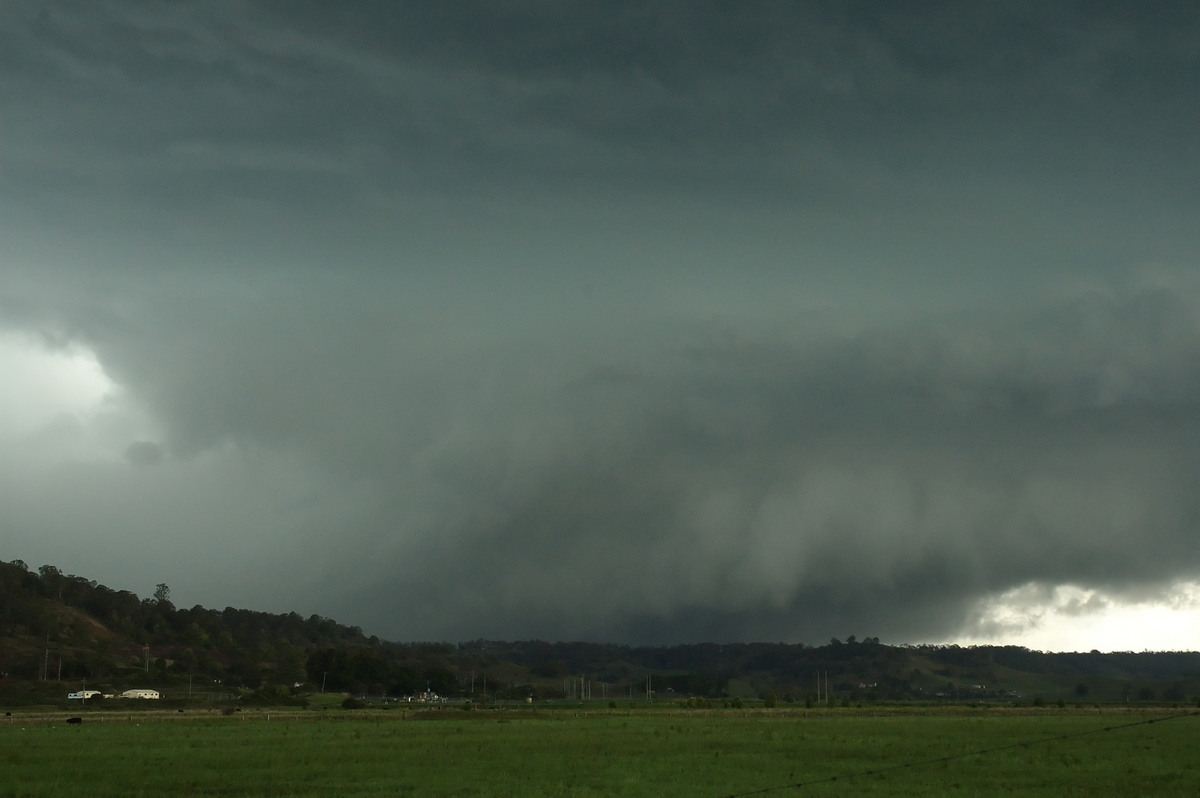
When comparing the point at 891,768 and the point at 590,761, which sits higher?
the point at 891,768

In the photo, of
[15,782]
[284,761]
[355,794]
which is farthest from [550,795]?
[15,782]

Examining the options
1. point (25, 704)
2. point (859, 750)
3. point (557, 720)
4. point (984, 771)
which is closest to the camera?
point (984, 771)

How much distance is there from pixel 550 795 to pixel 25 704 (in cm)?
17458

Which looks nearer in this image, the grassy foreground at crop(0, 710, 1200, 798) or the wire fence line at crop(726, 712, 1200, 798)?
the wire fence line at crop(726, 712, 1200, 798)

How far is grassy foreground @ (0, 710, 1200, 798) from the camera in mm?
57062

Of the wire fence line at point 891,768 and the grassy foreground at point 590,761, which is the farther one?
the grassy foreground at point 590,761

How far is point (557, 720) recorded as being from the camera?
137 m

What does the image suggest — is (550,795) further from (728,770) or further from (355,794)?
(728,770)

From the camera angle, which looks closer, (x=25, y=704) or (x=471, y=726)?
(x=471, y=726)

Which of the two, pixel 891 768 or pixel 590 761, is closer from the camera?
pixel 891 768

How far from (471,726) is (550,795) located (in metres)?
68.4

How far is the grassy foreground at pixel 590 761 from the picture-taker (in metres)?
57.1

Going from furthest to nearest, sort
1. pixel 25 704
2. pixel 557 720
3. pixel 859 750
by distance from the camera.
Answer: pixel 25 704, pixel 557 720, pixel 859 750

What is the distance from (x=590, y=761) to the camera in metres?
71.8
